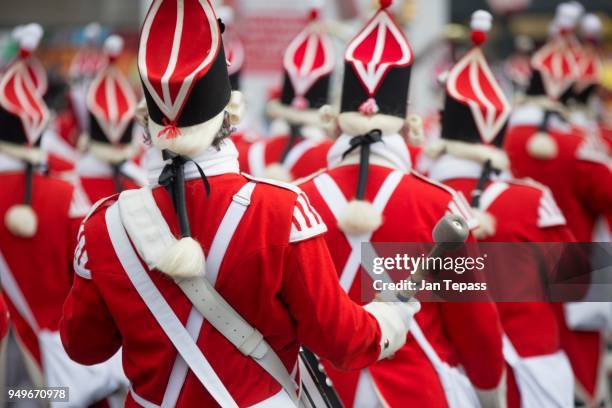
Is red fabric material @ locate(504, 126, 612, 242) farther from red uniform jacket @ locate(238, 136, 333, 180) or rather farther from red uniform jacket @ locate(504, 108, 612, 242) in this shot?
red uniform jacket @ locate(238, 136, 333, 180)

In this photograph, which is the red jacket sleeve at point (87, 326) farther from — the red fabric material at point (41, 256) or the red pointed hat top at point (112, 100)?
the red pointed hat top at point (112, 100)

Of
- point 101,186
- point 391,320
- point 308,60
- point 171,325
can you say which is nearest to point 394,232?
point 391,320

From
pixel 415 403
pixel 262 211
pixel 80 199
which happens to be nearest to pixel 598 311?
pixel 415 403

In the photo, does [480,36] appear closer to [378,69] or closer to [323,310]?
[378,69]

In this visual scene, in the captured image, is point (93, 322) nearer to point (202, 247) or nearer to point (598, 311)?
point (202, 247)

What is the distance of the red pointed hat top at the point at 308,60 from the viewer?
5.99 m

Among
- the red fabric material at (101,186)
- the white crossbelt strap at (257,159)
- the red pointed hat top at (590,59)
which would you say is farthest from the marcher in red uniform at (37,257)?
the red pointed hat top at (590,59)

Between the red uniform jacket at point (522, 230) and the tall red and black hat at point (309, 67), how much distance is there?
72.3 inches

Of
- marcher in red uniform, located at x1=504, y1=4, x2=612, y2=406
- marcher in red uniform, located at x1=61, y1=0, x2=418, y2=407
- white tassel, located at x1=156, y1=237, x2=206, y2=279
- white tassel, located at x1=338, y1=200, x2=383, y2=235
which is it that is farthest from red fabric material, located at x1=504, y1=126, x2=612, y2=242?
white tassel, located at x1=156, y1=237, x2=206, y2=279

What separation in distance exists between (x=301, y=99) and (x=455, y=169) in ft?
6.12

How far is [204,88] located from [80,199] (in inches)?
85.9

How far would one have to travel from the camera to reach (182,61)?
269 centimetres

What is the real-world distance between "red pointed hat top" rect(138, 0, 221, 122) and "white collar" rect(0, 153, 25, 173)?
2141 millimetres

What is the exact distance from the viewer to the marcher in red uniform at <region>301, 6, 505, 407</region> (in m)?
3.38
